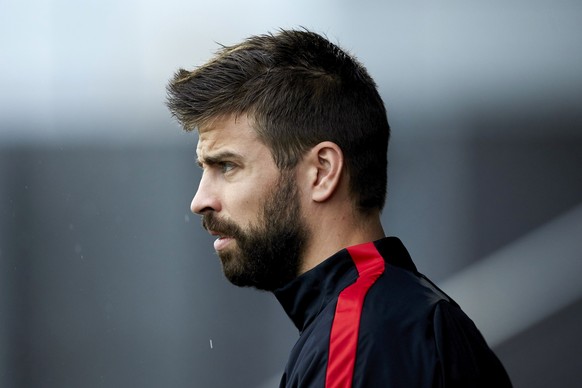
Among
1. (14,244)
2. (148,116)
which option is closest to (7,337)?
(14,244)

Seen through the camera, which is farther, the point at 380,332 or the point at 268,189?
the point at 268,189

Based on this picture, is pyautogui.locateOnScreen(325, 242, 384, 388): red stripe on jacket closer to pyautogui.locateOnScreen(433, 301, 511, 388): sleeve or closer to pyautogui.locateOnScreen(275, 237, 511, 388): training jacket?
pyautogui.locateOnScreen(275, 237, 511, 388): training jacket

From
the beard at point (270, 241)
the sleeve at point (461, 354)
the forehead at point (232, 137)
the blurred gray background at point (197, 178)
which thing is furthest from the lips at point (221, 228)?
the blurred gray background at point (197, 178)

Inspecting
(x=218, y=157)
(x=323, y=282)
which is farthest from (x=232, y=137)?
(x=323, y=282)

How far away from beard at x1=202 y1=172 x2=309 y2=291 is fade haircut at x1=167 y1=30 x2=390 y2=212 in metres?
0.06

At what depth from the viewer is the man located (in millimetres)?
1459

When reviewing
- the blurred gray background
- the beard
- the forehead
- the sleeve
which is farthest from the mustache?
the blurred gray background

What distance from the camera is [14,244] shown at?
116 inches

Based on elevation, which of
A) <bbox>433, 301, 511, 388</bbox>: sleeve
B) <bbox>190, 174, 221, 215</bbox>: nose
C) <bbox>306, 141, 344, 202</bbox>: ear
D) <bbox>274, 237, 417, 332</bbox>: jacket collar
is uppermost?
<bbox>306, 141, 344, 202</bbox>: ear

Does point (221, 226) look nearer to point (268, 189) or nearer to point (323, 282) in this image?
point (268, 189)

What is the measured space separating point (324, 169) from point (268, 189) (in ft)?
0.31

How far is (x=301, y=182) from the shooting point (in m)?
1.56

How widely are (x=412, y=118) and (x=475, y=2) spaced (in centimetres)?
38

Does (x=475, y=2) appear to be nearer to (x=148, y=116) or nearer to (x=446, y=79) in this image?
(x=446, y=79)
